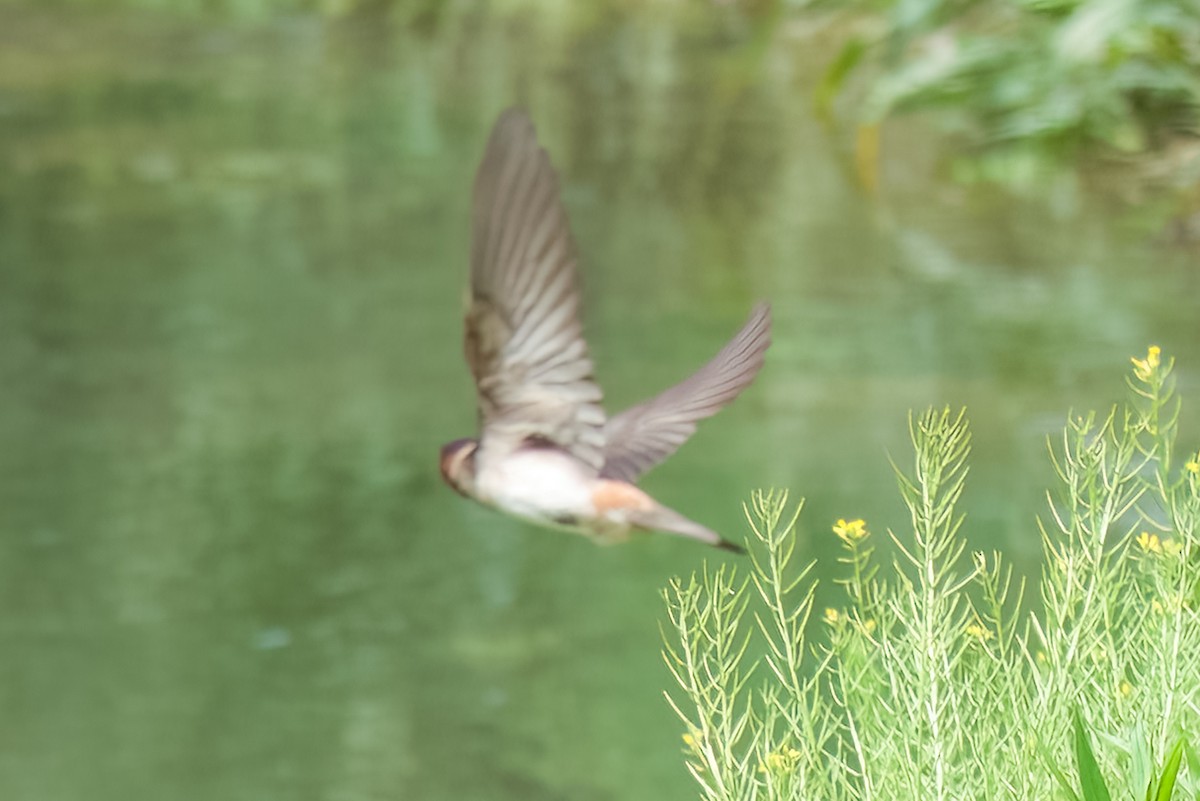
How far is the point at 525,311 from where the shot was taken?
1.16 meters

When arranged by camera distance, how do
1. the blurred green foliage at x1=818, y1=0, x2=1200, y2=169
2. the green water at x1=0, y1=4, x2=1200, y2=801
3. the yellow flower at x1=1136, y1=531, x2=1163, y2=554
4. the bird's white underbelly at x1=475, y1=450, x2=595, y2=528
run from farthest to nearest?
1. the blurred green foliage at x1=818, y1=0, x2=1200, y2=169
2. the green water at x1=0, y1=4, x2=1200, y2=801
3. the yellow flower at x1=1136, y1=531, x2=1163, y2=554
4. the bird's white underbelly at x1=475, y1=450, x2=595, y2=528

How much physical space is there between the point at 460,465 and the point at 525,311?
11cm

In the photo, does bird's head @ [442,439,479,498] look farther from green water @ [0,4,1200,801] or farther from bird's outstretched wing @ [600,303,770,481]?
green water @ [0,4,1200,801]

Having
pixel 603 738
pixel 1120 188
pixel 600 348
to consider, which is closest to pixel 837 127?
pixel 1120 188

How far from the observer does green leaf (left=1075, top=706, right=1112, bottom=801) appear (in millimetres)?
1053

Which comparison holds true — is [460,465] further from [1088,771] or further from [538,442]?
[1088,771]

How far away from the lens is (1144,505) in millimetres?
2875

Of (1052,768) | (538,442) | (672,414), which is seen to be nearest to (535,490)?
(538,442)

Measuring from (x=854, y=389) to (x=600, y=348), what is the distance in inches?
20.8

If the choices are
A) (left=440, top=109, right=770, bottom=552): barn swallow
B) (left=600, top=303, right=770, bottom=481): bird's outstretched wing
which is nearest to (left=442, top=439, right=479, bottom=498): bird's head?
(left=440, top=109, right=770, bottom=552): barn swallow

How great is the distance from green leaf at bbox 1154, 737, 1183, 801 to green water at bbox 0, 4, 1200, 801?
0.58 meters

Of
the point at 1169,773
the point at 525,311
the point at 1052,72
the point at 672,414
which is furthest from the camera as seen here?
the point at 1052,72

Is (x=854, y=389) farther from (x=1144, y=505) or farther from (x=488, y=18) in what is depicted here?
(x=488, y=18)

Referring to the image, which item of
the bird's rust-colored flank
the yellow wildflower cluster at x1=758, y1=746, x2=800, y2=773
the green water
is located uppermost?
the bird's rust-colored flank
